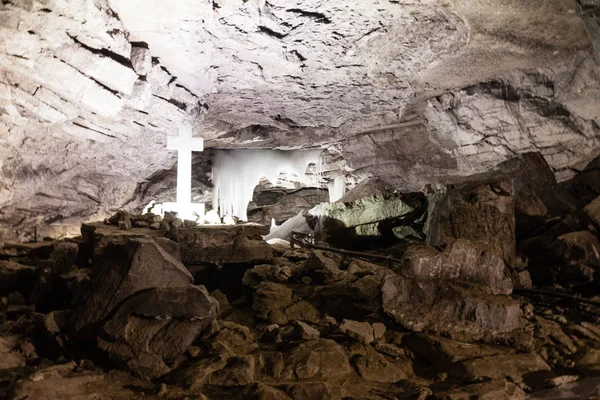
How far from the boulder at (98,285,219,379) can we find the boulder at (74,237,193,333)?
11 cm

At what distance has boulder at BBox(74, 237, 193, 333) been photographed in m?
4.21

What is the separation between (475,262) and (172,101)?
713 centimetres

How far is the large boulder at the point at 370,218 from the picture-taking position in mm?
10844

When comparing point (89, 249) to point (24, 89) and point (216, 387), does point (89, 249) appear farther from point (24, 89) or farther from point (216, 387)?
point (216, 387)

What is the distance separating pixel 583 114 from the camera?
32.3ft

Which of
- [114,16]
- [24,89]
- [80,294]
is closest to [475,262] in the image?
[80,294]

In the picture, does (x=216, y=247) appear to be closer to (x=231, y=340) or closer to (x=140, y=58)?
(x=231, y=340)

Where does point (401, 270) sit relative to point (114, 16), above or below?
below

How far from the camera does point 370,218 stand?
1126 centimetres

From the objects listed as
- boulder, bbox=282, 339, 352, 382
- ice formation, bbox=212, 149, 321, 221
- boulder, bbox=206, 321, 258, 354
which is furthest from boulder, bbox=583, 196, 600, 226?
ice formation, bbox=212, 149, 321, 221

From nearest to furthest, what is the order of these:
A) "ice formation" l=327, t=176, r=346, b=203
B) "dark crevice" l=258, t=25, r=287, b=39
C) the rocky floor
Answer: the rocky floor → "dark crevice" l=258, t=25, r=287, b=39 → "ice formation" l=327, t=176, r=346, b=203

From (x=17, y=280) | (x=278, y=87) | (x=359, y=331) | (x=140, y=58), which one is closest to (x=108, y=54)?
(x=140, y=58)

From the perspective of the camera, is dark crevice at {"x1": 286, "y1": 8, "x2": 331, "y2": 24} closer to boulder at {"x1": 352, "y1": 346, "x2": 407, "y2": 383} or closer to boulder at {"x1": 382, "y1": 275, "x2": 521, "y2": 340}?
boulder at {"x1": 382, "y1": 275, "x2": 521, "y2": 340}

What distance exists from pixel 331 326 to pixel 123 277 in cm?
219
